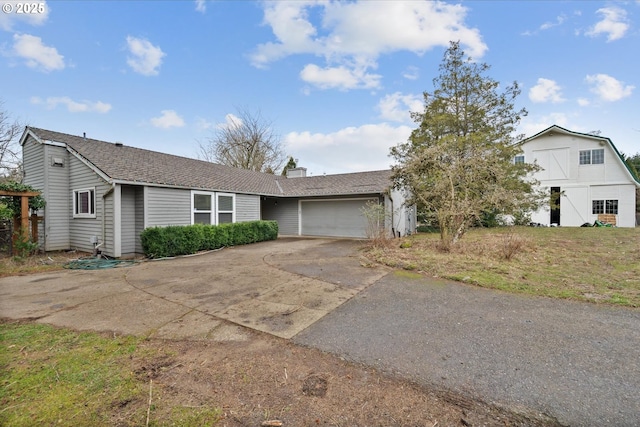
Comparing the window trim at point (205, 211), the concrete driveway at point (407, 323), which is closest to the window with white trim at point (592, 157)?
the concrete driveway at point (407, 323)

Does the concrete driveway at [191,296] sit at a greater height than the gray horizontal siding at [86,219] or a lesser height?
lesser

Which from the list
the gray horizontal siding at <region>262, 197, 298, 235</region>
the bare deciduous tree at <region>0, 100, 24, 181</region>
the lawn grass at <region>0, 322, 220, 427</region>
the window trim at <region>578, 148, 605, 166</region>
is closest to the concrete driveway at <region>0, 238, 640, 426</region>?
the lawn grass at <region>0, 322, 220, 427</region>

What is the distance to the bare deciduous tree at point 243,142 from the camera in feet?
83.8

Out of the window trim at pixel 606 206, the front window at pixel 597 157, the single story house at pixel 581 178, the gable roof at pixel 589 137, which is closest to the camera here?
the gable roof at pixel 589 137

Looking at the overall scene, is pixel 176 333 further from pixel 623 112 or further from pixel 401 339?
pixel 623 112

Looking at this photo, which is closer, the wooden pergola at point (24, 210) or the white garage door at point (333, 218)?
the wooden pergola at point (24, 210)

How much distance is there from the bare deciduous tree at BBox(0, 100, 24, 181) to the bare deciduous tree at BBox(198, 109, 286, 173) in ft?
40.0

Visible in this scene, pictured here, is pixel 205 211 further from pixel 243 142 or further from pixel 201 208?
pixel 243 142

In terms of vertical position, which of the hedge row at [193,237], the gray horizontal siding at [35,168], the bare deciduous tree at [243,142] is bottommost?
the hedge row at [193,237]

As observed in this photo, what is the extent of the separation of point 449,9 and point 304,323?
33.3ft

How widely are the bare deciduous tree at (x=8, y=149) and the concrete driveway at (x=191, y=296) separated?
16.4 m

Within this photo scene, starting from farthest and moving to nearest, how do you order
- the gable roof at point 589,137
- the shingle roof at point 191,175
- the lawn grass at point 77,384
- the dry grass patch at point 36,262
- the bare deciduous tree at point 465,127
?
the gable roof at point 589,137 → the bare deciduous tree at point 465,127 → the shingle roof at point 191,175 → the dry grass patch at point 36,262 → the lawn grass at point 77,384

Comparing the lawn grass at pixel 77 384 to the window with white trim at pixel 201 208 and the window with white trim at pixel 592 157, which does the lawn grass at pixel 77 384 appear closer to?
the window with white trim at pixel 201 208

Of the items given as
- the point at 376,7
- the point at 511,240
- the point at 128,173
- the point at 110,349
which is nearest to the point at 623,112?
the point at 511,240
